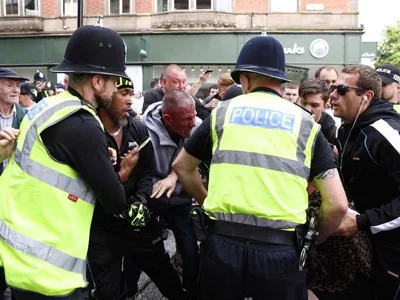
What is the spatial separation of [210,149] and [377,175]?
1087 millimetres

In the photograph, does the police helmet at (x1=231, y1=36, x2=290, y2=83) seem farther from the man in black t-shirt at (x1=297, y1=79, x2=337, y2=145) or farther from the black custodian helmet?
the man in black t-shirt at (x1=297, y1=79, x2=337, y2=145)

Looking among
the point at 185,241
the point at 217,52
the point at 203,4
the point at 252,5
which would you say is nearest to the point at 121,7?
the point at 203,4

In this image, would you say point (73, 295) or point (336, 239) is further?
point (336, 239)

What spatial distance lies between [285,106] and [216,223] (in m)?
0.72

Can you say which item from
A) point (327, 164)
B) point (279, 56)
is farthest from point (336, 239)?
point (279, 56)

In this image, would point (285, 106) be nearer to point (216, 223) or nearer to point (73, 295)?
point (216, 223)

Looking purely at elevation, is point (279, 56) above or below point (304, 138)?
above

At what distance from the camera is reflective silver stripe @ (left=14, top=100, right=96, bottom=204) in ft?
7.14

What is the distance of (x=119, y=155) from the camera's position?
11.2 feet

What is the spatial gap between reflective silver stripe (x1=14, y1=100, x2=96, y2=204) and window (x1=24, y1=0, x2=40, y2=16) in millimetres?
21340

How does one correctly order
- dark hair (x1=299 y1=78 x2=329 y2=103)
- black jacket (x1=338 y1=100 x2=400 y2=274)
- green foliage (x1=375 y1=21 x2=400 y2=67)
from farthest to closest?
green foliage (x1=375 y1=21 x2=400 y2=67) < dark hair (x1=299 y1=78 x2=329 y2=103) < black jacket (x1=338 y1=100 x2=400 y2=274)

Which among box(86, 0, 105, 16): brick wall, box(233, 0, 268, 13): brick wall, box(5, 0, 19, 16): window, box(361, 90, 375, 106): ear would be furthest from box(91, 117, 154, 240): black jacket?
box(5, 0, 19, 16): window

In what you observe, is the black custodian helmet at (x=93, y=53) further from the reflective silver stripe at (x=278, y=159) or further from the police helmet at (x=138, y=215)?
the police helmet at (x=138, y=215)

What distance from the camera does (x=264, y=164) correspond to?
93.4 inches
